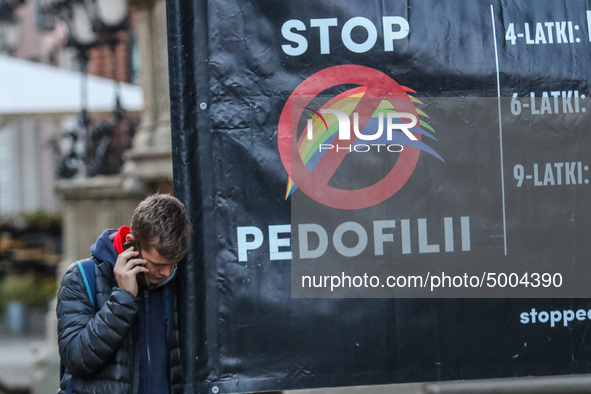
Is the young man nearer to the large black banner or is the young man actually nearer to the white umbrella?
the large black banner

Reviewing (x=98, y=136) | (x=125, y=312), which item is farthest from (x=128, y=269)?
(x=98, y=136)

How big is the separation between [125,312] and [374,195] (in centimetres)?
105

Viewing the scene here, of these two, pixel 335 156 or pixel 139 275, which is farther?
pixel 335 156

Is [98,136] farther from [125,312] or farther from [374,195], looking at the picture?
[125,312]

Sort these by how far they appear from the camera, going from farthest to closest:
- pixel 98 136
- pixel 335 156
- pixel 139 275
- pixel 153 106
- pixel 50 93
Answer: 1. pixel 50 93
2. pixel 98 136
3. pixel 153 106
4. pixel 335 156
5. pixel 139 275

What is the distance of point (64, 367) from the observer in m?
3.05

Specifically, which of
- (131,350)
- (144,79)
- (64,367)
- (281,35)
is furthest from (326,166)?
(144,79)

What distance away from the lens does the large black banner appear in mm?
3160

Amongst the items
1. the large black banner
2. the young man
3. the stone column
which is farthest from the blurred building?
the young man

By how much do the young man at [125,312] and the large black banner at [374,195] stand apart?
0.51 ft

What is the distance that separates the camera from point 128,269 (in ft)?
9.45

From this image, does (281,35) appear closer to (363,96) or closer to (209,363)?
(363,96)

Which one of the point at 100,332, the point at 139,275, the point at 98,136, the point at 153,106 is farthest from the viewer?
the point at 98,136

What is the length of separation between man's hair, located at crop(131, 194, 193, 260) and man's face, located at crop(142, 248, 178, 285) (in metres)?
0.02
